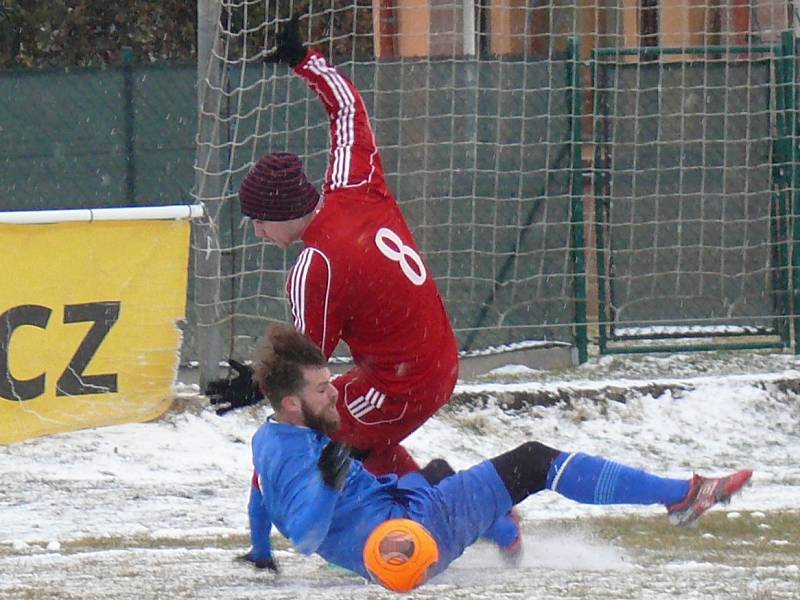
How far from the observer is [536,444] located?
5512 mm

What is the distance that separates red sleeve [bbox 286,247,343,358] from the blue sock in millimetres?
892

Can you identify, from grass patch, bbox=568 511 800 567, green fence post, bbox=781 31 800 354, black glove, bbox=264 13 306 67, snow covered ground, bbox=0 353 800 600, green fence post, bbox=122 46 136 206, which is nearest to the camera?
snow covered ground, bbox=0 353 800 600

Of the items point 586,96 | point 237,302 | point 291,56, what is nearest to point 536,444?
point 291,56

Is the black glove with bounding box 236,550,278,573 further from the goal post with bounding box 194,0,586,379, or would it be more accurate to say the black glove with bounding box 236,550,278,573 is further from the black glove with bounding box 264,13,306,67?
the goal post with bounding box 194,0,586,379

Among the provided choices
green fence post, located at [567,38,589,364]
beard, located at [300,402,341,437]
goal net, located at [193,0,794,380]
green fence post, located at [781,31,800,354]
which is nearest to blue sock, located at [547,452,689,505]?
beard, located at [300,402,341,437]

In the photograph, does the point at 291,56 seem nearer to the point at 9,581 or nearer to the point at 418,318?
the point at 418,318

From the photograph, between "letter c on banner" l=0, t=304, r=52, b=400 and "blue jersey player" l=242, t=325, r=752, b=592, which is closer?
"blue jersey player" l=242, t=325, r=752, b=592

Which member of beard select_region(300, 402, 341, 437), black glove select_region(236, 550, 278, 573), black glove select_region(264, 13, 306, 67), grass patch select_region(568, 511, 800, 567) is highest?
black glove select_region(264, 13, 306, 67)

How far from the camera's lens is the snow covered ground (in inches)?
224

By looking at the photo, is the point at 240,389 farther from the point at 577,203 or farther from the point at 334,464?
the point at 577,203

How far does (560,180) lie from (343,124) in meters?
4.51

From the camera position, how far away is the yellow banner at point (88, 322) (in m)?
8.51

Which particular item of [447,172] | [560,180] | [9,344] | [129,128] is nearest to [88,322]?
[9,344]

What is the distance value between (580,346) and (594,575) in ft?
15.5
